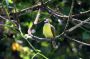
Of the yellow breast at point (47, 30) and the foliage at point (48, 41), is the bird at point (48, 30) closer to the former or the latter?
the yellow breast at point (47, 30)

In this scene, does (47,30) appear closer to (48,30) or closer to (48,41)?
(48,30)

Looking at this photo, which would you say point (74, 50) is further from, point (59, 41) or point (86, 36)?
point (86, 36)

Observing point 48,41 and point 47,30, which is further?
point 48,41

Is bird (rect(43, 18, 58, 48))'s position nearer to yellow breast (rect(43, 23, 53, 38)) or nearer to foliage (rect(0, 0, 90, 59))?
yellow breast (rect(43, 23, 53, 38))

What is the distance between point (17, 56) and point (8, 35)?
0.87 meters

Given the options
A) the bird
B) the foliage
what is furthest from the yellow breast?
the foliage

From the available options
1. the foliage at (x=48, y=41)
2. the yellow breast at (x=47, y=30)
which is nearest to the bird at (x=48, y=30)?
the yellow breast at (x=47, y=30)

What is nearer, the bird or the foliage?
the bird

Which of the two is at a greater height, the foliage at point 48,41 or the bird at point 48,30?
the foliage at point 48,41

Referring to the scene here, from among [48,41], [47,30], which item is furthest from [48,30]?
[48,41]

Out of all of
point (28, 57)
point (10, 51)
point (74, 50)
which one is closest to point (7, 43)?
point (10, 51)

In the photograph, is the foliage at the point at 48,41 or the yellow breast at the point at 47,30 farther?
the foliage at the point at 48,41

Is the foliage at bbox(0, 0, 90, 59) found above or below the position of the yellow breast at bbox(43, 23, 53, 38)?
above

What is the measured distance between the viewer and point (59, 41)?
3.55m
